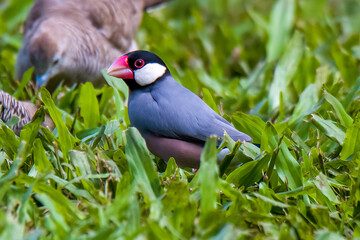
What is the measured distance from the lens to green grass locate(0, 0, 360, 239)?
2277 millimetres

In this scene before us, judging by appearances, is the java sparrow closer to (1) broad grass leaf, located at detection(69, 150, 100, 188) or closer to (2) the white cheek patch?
(2) the white cheek patch

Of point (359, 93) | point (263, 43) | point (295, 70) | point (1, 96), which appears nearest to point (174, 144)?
point (1, 96)

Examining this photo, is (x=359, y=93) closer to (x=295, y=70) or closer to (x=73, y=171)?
(x=295, y=70)

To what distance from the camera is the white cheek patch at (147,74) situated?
9.69 feet

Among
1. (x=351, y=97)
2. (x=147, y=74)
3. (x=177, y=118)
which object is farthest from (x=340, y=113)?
(x=147, y=74)

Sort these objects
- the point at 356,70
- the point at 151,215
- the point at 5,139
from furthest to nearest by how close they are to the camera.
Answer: the point at 356,70 < the point at 5,139 < the point at 151,215

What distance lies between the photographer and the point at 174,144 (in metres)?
2.77

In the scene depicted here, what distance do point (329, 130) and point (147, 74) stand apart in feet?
3.40

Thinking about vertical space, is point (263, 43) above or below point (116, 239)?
below

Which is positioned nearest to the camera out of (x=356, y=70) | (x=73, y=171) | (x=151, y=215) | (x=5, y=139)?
(x=151, y=215)

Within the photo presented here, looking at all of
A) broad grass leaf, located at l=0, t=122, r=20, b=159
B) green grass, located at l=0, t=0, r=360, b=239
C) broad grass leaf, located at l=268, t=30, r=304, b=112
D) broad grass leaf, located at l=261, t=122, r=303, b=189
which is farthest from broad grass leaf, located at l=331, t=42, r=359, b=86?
broad grass leaf, located at l=0, t=122, r=20, b=159

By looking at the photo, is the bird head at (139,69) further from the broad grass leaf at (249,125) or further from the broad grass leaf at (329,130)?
the broad grass leaf at (329,130)

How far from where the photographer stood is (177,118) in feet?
9.12

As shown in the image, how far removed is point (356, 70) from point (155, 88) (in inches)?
81.5
